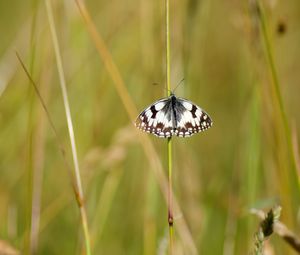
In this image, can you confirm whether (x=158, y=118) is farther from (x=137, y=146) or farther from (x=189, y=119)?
(x=137, y=146)

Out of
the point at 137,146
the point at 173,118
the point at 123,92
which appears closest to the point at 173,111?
the point at 173,118

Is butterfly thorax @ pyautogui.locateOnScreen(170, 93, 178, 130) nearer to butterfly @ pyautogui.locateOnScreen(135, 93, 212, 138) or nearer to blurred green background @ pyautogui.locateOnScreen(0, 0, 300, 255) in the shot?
butterfly @ pyautogui.locateOnScreen(135, 93, 212, 138)

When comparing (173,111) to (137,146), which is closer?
(173,111)

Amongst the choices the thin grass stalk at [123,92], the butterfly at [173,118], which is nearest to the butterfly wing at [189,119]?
the butterfly at [173,118]

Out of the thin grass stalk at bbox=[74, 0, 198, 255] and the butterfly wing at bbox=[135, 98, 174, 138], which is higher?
the thin grass stalk at bbox=[74, 0, 198, 255]

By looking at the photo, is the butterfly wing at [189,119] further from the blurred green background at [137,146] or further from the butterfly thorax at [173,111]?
the blurred green background at [137,146]

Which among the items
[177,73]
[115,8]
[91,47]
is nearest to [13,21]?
[91,47]

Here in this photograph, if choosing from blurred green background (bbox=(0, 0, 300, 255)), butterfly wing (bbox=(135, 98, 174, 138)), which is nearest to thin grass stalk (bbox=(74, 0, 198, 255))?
blurred green background (bbox=(0, 0, 300, 255))
